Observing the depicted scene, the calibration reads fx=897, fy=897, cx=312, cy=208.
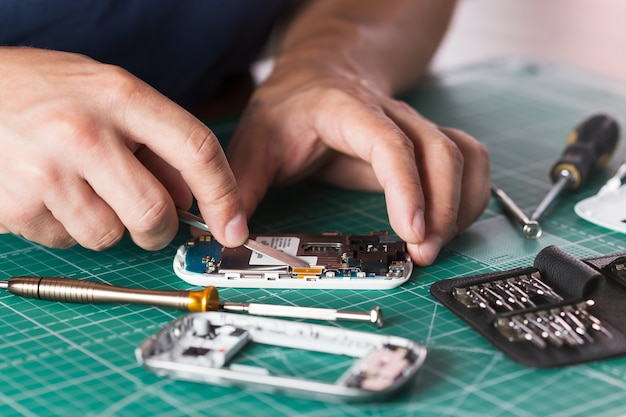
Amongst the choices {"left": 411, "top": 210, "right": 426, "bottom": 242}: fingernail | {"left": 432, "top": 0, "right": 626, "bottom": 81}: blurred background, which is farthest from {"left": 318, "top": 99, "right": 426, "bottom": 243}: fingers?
{"left": 432, "top": 0, "right": 626, "bottom": 81}: blurred background

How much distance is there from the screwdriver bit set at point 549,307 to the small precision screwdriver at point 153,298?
0.43 ft

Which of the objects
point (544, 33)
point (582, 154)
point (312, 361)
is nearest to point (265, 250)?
point (312, 361)

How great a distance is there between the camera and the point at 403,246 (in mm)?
1307

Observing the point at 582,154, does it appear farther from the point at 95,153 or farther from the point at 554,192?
the point at 95,153

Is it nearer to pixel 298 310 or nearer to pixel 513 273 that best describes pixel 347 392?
pixel 298 310

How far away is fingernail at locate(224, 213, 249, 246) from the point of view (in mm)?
1231

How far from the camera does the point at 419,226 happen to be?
1.27 metres

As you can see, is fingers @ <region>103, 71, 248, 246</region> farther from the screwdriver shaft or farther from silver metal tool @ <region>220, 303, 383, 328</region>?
the screwdriver shaft

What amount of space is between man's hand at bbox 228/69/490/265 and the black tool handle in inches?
9.1

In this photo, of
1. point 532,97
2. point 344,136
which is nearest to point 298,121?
point 344,136

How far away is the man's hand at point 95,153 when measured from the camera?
1152mm

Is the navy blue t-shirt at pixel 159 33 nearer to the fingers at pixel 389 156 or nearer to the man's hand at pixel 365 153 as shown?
the man's hand at pixel 365 153

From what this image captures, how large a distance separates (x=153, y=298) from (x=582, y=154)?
2.91 feet

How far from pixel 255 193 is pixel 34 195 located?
397mm
